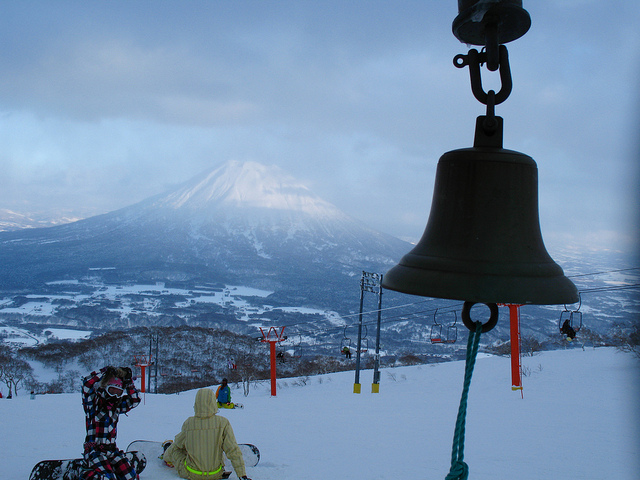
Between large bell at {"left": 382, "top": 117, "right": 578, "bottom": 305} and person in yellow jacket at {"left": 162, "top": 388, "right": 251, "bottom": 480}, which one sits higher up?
Result: large bell at {"left": 382, "top": 117, "right": 578, "bottom": 305}

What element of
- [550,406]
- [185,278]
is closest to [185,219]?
[185,278]

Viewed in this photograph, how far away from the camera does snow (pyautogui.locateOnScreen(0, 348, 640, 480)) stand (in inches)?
205

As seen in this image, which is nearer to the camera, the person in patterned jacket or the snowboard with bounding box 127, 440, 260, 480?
the person in patterned jacket

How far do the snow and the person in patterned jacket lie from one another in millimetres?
1047

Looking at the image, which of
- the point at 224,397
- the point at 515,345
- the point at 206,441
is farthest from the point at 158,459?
the point at 515,345

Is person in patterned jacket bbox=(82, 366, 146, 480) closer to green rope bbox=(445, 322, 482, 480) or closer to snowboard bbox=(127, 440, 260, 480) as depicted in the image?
snowboard bbox=(127, 440, 260, 480)

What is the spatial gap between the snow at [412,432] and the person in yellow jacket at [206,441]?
929 millimetres

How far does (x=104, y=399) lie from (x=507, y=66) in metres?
3.35

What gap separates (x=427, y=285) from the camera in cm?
147

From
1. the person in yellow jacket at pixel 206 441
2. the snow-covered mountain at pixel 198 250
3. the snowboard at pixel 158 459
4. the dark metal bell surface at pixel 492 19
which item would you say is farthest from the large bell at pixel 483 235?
the snow-covered mountain at pixel 198 250

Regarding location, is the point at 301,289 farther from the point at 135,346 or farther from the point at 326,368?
the point at 326,368

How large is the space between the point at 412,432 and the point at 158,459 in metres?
4.00

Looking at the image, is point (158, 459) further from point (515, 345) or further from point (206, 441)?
point (515, 345)

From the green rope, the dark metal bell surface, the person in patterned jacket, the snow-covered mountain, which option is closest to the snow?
the person in patterned jacket
